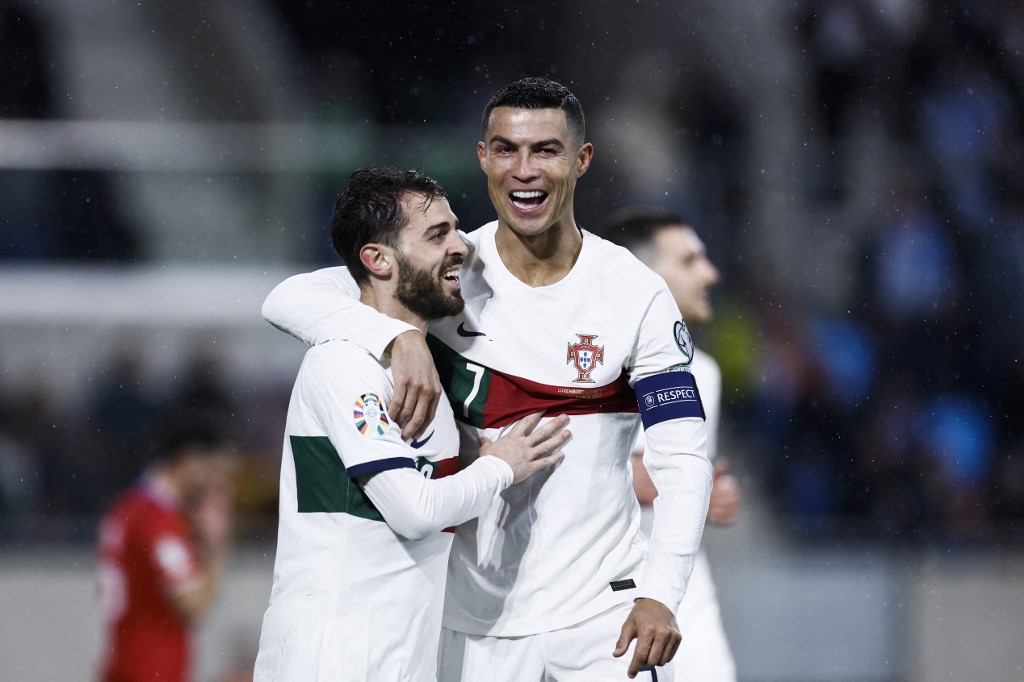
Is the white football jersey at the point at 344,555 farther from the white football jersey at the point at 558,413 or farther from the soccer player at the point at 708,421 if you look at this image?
the soccer player at the point at 708,421

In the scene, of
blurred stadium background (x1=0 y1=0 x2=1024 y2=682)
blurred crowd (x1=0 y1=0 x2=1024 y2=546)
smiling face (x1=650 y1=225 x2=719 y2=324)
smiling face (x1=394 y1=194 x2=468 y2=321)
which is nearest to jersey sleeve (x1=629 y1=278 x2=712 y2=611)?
smiling face (x1=394 y1=194 x2=468 y2=321)

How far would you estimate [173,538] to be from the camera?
12.3 ft

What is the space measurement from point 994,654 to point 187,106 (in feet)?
18.0

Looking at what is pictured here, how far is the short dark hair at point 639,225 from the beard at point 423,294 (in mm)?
1285

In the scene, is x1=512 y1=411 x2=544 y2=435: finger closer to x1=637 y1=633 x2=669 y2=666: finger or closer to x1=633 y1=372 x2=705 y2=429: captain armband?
x1=633 y1=372 x2=705 y2=429: captain armband

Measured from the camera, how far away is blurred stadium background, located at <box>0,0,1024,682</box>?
5.68 meters

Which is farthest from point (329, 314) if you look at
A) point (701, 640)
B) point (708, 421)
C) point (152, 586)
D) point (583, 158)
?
point (152, 586)

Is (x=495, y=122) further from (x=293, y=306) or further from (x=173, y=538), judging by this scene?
(x=173, y=538)

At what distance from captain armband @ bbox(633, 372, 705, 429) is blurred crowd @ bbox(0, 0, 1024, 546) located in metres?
3.41

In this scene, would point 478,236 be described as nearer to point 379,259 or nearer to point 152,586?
point 379,259

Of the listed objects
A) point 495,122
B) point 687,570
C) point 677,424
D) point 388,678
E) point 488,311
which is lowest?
point 388,678

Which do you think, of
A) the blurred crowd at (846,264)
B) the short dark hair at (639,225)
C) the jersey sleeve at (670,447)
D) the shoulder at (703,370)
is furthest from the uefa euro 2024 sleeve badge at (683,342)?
the blurred crowd at (846,264)

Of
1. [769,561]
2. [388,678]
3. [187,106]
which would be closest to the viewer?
[388,678]

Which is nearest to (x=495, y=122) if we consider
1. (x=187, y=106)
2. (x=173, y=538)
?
(x=173, y=538)
